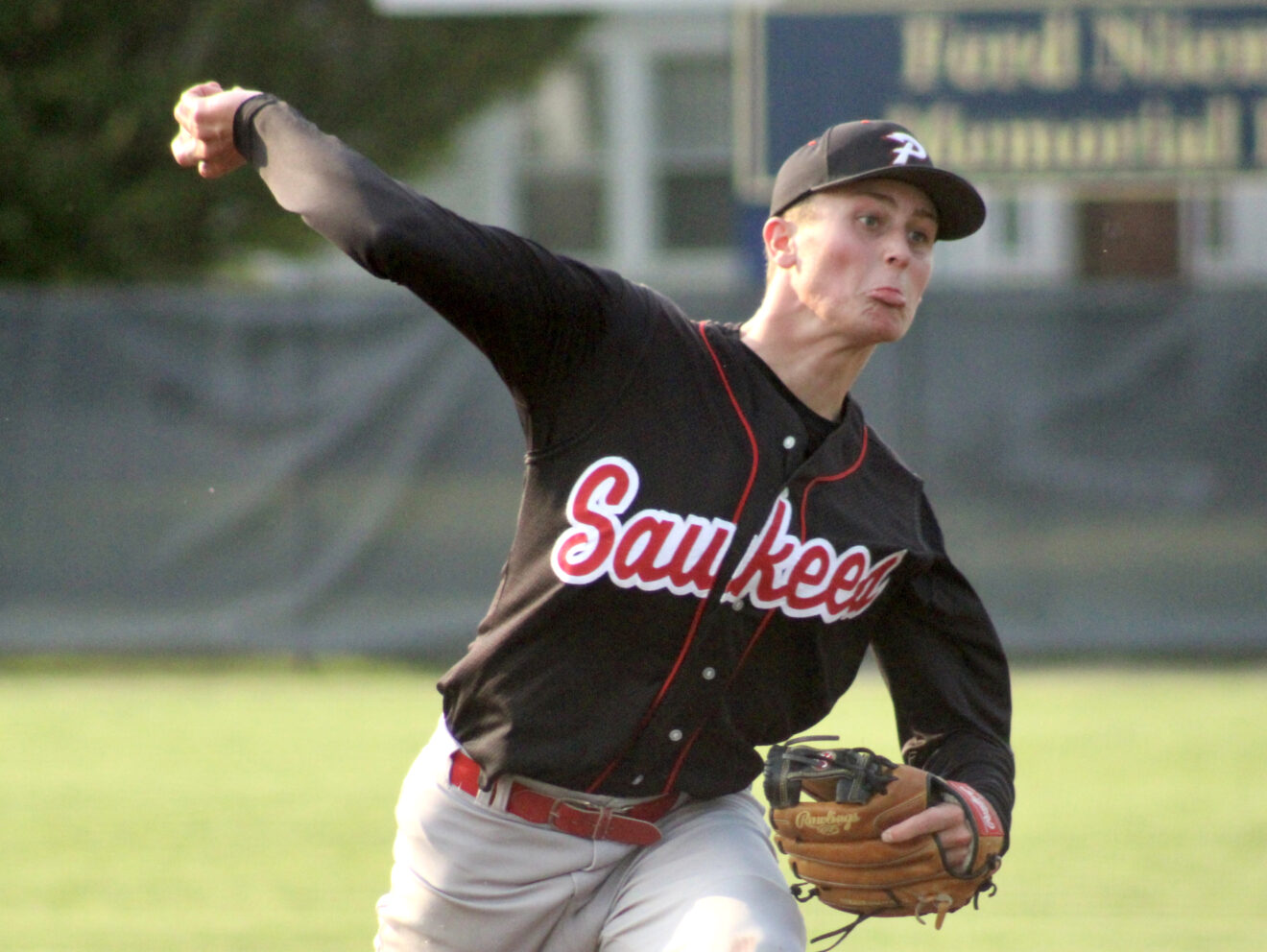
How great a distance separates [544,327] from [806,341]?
52 cm

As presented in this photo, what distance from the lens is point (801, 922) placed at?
3.10 m

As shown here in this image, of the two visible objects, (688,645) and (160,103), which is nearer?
(688,645)

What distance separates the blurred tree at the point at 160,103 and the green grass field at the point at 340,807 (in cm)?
364

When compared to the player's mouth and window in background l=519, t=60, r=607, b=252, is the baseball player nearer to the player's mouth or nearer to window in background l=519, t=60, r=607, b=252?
the player's mouth

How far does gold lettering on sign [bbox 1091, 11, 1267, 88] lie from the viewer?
9523 millimetres

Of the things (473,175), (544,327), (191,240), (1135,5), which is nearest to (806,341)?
(544,327)

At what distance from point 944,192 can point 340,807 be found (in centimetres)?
439

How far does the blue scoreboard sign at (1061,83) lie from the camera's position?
9.52 m

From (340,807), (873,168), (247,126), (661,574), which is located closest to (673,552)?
(661,574)

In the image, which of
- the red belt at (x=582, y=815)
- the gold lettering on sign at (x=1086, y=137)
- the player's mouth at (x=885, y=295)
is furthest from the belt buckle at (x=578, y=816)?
the gold lettering on sign at (x=1086, y=137)

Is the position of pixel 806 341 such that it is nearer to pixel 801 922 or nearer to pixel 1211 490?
pixel 801 922

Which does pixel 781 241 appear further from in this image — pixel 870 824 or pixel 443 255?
pixel 870 824

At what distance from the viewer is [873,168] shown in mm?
3105

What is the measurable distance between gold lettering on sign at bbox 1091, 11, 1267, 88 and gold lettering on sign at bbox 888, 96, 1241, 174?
14cm
